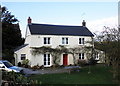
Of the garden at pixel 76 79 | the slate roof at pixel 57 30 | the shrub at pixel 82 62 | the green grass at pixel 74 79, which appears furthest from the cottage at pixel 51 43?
the green grass at pixel 74 79

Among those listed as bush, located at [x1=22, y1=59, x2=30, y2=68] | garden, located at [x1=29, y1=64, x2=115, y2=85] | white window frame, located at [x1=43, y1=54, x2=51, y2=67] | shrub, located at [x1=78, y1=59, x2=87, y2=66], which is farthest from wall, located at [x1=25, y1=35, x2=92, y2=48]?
garden, located at [x1=29, y1=64, x2=115, y2=85]

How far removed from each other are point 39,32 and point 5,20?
15.1m

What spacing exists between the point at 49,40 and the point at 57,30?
3.04 m

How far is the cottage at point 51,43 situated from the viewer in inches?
1072

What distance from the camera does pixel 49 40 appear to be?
2856 centimetres

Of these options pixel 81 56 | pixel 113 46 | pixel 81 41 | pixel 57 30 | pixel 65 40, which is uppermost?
pixel 57 30

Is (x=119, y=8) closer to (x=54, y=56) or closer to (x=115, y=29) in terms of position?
(x=115, y=29)

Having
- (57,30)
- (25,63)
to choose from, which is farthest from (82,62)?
(25,63)

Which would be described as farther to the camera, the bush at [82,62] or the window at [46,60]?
the bush at [82,62]

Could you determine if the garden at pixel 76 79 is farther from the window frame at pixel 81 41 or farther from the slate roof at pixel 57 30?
the window frame at pixel 81 41

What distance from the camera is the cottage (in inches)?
1072

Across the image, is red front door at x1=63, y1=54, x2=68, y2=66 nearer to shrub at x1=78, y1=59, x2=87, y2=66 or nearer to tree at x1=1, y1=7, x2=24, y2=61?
shrub at x1=78, y1=59, x2=87, y2=66

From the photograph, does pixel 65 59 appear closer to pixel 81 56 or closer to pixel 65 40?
pixel 81 56

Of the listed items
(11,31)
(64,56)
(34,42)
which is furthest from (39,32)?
(11,31)
